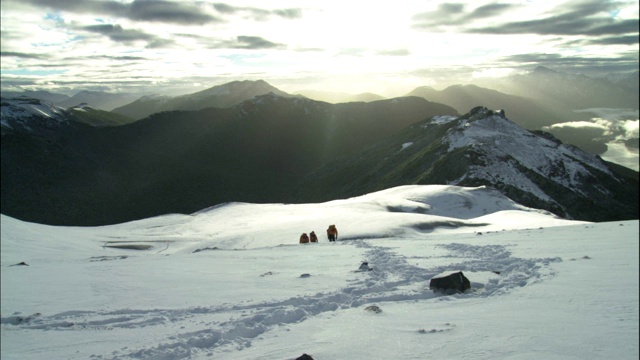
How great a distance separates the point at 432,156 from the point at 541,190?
32648 mm

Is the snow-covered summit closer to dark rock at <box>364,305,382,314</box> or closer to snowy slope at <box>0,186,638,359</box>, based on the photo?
snowy slope at <box>0,186,638,359</box>

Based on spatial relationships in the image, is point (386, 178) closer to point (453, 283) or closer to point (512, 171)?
point (512, 171)

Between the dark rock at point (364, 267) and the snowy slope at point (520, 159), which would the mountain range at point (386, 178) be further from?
the dark rock at point (364, 267)

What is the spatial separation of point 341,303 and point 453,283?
276 centimetres

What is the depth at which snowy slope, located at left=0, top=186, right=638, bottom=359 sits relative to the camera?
703 centimetres

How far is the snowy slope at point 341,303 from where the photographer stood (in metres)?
7.03

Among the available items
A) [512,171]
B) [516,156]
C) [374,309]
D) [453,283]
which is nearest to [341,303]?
[374,309]

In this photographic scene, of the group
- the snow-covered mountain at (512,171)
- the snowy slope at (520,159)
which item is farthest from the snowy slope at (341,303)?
the snowy slope at (520,159)

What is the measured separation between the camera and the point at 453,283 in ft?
33.3

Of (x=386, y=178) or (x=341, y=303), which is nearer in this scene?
(x=341, y=303)

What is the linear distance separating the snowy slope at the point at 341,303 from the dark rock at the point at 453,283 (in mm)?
258

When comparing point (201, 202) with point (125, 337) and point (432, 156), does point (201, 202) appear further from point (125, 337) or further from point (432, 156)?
point (125, 337)

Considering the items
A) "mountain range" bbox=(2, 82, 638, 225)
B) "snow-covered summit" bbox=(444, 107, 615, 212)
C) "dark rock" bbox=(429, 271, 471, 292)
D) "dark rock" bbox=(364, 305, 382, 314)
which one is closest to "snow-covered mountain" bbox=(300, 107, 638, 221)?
"snow-covered summit" bbox=(444, 107, 615, 212)

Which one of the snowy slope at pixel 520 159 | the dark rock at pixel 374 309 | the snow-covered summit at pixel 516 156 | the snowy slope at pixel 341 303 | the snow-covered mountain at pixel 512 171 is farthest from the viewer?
the snow-covered summit at pixel 516 156
